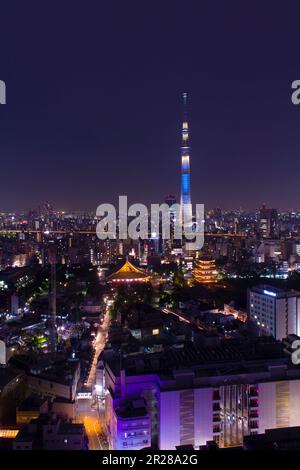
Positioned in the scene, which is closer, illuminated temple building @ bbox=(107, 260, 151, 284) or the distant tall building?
illuminated temple building @ bbox=(107, 260, 151, 284)

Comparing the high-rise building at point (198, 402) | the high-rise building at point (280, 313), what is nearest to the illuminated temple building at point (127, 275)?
the high-rise building at point (280, 313)

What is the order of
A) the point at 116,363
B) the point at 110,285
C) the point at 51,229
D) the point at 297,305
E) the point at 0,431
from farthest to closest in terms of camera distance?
the point at 51,229, the point at 110,285, the point at 297,305, the point at 116,363, the point at 0,431

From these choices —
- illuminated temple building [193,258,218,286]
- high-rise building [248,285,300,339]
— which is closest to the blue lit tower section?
illuminated temple building [193,258,218,286]

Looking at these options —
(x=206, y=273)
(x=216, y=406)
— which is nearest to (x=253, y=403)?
(x=216, y=406)

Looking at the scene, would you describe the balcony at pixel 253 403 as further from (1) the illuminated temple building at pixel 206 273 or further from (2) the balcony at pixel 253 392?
(1) the illuminated temple building at pixel 206 273

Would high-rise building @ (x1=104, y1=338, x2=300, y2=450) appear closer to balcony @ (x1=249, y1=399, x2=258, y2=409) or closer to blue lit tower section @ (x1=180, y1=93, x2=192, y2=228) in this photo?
balcony @ (x1=249, y1=399, x2=258, y2=409)

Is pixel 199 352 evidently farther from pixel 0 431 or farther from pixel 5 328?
pixel 5 328
